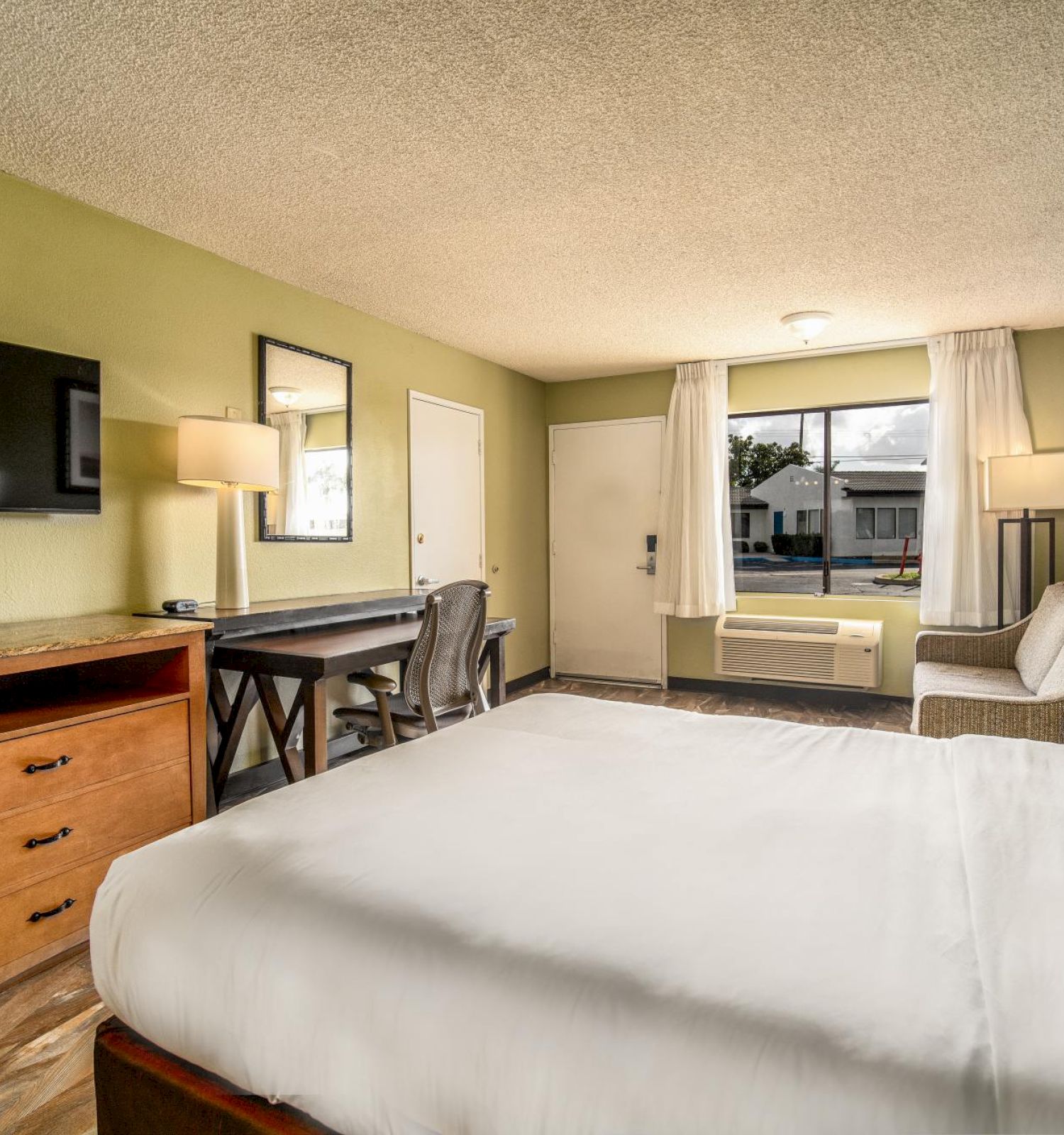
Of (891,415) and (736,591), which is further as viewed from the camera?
(736,591)

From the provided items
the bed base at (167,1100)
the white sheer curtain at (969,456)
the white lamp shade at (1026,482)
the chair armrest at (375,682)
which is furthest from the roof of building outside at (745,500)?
the bed base at (167,1100)

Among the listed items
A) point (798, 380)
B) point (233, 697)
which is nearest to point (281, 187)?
point (233, 697)

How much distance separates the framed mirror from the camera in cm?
359

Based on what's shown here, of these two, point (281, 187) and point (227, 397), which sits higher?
point (281, 187)

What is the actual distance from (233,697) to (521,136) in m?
2.58

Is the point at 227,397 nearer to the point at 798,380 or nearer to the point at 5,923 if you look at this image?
the point at 5,923

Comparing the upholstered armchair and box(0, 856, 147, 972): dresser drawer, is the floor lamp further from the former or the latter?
box(0, 856, 147, 972): dresser drawer

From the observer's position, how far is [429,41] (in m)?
1.90

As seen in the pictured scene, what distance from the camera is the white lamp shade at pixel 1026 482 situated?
4.02 meters

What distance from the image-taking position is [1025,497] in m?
4.11

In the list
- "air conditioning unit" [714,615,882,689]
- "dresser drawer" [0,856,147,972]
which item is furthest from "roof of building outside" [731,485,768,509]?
"dresser drawer" [0,856,147,972]

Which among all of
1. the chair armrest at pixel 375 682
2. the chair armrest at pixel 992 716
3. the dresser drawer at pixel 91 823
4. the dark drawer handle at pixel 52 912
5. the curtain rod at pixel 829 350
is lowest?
the dark drawer handle at pixel 52 912

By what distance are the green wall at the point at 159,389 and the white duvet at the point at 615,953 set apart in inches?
73.4

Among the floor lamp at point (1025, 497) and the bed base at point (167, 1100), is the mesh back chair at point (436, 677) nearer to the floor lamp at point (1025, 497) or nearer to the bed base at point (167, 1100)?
the bed base at point (167, 1100)
